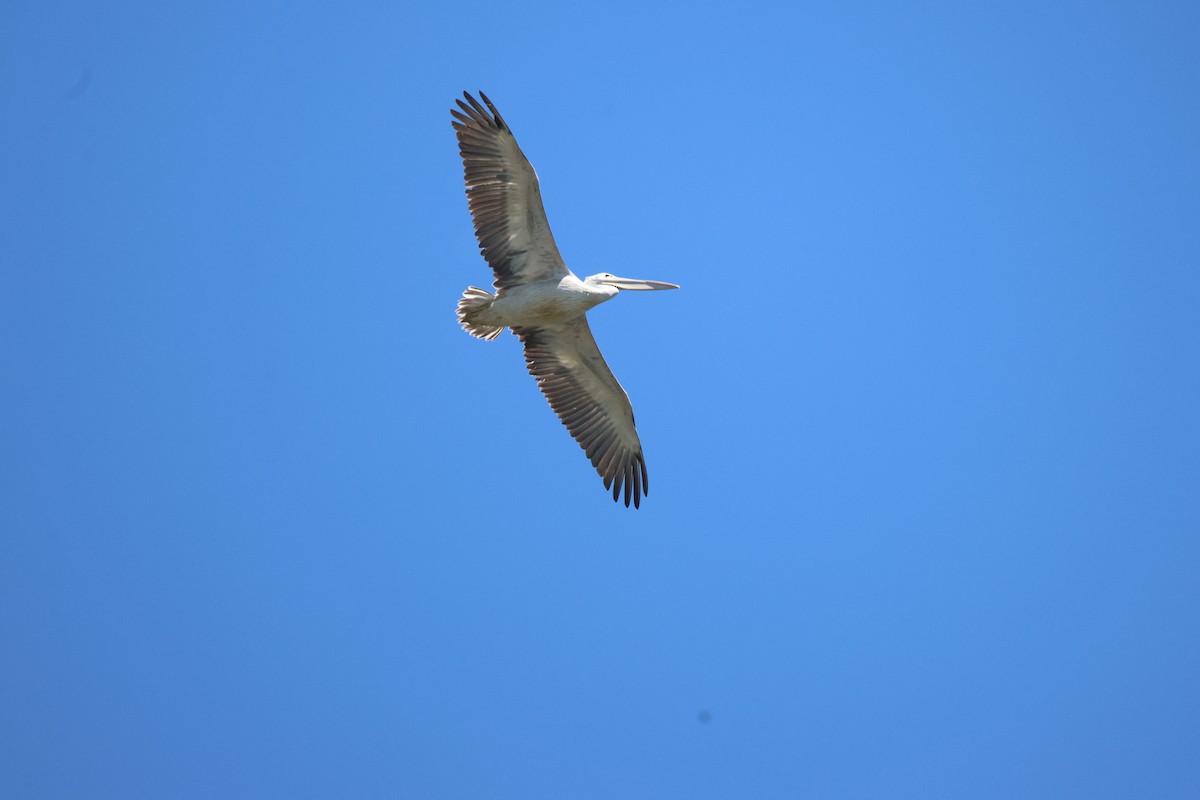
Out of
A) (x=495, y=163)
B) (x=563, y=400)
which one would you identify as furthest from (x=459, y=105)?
(x=563, y=400)

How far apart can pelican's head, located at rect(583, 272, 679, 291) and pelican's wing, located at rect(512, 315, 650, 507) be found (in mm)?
420

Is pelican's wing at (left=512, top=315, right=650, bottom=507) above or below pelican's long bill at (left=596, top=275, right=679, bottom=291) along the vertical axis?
below

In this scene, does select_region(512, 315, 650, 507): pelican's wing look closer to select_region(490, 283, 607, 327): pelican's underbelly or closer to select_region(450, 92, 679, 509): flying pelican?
select_region(450, 92, 679, 509): flying pelican

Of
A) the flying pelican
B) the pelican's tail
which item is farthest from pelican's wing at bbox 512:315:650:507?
the pelican's tail

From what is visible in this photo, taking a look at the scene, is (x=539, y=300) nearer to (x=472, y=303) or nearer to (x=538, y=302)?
(x=538, y=302)

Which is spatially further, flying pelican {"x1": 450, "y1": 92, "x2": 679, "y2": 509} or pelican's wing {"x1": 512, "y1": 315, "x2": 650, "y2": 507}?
pelican's wing {"x1": 512, "y1": 315, "x2": 650, "y2": 507}

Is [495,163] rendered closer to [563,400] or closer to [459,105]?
[459,105]

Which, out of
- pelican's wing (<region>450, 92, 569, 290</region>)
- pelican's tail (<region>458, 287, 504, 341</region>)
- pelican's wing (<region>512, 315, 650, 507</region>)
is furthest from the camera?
pelican's wing (<region>512, 315, 650, 507</region>)

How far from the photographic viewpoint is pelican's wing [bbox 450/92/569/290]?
13.1 m

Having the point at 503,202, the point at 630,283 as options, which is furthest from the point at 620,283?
the point at 503,202

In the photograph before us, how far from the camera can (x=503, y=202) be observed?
1335 cm

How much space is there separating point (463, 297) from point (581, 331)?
4.26 feet

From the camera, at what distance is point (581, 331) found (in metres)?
14.2

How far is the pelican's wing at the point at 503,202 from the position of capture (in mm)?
13070
